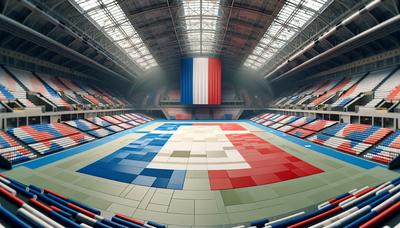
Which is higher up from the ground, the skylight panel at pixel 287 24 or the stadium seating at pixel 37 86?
the skylight panel at pixel 287 24

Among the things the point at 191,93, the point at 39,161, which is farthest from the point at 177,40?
the point at 39,161

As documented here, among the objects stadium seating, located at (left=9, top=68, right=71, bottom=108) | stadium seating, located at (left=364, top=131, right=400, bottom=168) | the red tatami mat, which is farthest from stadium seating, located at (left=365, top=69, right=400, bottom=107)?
stadium seating, located at (left=9, top=68, right=71, bottom=108)

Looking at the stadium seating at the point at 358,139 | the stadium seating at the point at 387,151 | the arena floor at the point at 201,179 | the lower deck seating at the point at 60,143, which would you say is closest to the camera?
the arena floor at the point at 201,179

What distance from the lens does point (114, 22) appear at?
22.6 meters

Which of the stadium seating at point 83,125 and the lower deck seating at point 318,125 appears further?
the stadium seating at point 83,125

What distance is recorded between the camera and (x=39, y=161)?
43.7 feet

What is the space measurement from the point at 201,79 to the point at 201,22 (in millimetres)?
17097

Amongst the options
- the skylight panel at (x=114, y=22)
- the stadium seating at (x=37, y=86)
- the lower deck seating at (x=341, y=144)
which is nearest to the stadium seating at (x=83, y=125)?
the stadium seating at (x=37, y=86)

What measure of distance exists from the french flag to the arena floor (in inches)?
1108

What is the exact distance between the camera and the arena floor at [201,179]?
7.35 metres

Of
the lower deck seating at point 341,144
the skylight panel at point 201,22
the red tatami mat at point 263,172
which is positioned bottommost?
the red tatami mat at point 263,172

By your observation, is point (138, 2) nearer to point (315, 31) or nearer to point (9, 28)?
point (9, 28)

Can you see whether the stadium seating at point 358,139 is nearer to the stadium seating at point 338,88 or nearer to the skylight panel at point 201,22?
the stadium seating at point 338,88

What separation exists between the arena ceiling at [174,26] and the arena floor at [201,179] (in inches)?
594
